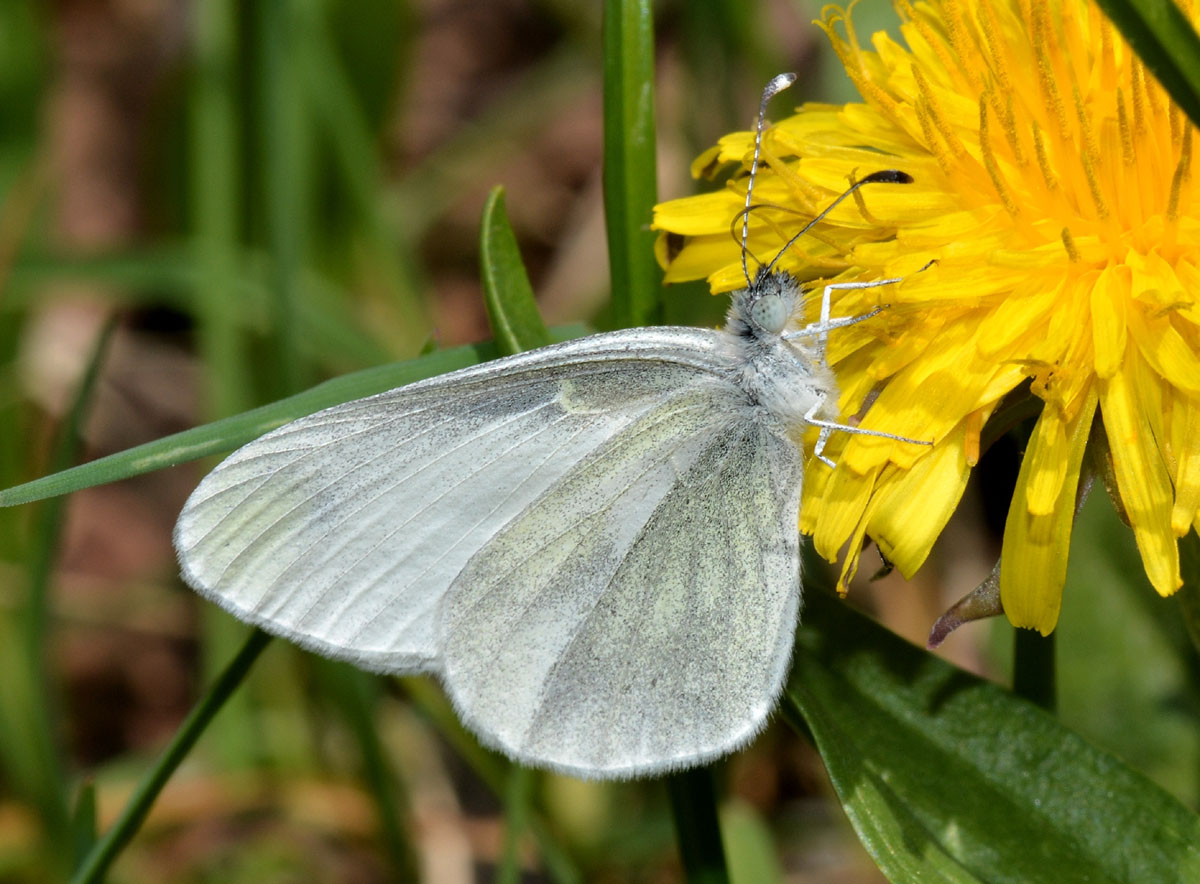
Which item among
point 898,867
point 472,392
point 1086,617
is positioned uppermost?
point 472,392

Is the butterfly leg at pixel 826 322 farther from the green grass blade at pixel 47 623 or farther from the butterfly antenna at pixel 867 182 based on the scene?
the green grass blade at pixel 47 623

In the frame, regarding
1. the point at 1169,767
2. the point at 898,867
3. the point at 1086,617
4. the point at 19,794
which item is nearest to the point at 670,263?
the point at 898,867

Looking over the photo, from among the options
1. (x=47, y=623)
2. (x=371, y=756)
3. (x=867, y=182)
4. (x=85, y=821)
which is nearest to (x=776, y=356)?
(x=867, y=182)

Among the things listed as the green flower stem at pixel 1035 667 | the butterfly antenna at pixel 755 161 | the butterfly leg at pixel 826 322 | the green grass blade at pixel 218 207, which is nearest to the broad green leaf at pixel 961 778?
the green flower stem at pixel 1035 667

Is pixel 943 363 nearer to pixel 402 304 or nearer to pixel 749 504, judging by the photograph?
pixel 749 504

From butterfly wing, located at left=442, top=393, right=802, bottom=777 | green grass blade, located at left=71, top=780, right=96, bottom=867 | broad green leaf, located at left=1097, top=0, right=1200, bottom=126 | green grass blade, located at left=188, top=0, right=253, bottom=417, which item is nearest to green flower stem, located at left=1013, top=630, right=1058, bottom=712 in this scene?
butterfly wing, located at left=442, top=393, right=802, bottom=777

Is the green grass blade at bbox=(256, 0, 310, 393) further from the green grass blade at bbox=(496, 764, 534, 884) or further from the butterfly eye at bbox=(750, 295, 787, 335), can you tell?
the butterfly eye at bbox=(750, 295, 787, 335)
